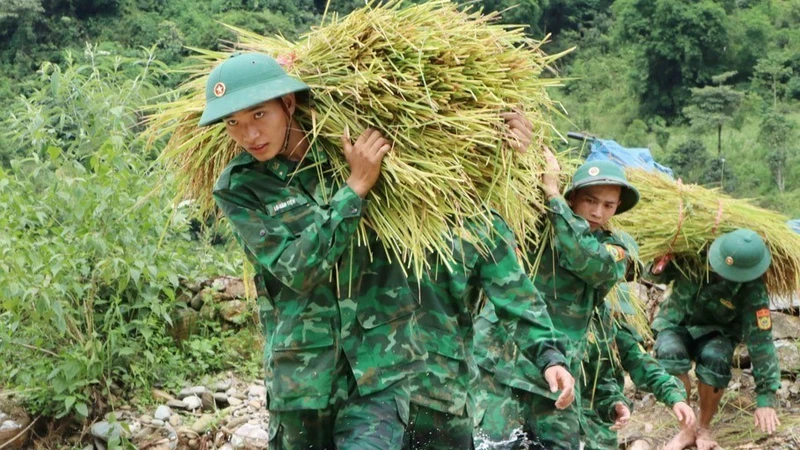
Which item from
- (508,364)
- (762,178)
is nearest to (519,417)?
(508,364)

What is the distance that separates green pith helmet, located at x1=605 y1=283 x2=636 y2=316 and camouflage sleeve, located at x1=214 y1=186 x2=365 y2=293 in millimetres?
2029

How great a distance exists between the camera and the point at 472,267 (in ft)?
10.4

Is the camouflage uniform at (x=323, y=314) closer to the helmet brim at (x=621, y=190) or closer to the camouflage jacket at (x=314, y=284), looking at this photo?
the camouflage jacket at (x=314, y=284)

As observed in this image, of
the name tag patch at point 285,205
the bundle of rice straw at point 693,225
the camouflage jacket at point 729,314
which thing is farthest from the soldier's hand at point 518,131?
the camouflage jacket at point 729,314

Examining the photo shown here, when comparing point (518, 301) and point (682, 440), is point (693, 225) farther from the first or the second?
point (518, 301)

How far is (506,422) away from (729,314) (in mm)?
2492

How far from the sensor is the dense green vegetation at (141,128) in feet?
16.4

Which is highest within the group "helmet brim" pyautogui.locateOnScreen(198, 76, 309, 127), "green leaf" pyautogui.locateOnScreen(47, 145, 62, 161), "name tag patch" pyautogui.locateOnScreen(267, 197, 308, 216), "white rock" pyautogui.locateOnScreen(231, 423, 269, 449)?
"helmet brim" pyautogui.locateOnScreen(198, 76, 309, 127)

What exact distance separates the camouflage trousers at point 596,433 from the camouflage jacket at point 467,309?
3.59ft

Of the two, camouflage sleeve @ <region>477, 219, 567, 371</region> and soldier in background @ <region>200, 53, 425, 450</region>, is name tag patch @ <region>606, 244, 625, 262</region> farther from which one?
soldier in background @ <region>200, 53, 425, 450</region>

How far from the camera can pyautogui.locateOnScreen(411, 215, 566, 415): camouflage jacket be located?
120 inches

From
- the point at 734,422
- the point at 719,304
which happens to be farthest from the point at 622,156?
the point at 734,422

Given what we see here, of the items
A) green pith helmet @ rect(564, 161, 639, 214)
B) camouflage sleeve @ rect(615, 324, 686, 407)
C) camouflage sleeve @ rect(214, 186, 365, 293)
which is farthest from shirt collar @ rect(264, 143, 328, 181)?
camouflage sleeve @ rect(615, 324, 686, 407)

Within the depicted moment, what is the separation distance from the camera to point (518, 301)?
123 inches
